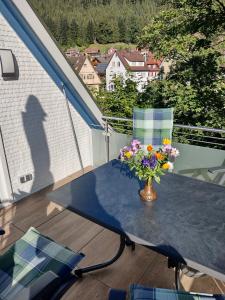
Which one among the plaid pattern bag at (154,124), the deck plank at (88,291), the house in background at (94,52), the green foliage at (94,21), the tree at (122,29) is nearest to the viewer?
the deck plank at (88,291)

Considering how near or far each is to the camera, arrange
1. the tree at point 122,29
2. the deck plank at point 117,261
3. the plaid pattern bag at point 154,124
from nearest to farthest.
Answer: the deck plank at point 117,261 < the plaid pattern bag at point 154,124 < the tree at point 122,29

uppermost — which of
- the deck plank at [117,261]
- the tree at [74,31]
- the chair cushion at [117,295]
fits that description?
the tree at [74,31]

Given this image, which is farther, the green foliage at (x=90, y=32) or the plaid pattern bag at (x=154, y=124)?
the green foliage at (x=90, y=32)

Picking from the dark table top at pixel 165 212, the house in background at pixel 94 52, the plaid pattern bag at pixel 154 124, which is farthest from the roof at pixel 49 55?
the house in background at pixel 94 52

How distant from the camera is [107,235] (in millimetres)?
2441

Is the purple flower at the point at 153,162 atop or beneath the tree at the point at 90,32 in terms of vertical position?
beneath

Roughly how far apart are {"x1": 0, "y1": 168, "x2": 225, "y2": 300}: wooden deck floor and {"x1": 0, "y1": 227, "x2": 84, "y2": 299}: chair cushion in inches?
21.5

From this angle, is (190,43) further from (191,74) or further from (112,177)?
(112,177)

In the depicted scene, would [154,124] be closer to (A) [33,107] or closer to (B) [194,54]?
(A) [33,107]

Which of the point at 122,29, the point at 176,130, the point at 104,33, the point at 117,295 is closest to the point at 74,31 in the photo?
the point at 122,29

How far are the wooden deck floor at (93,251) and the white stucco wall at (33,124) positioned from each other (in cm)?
47

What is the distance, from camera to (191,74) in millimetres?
6320

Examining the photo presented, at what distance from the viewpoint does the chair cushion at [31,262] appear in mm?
1308

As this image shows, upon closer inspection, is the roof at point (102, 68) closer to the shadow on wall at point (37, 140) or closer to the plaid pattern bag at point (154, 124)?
the shadow on wall at point (37, 140)
